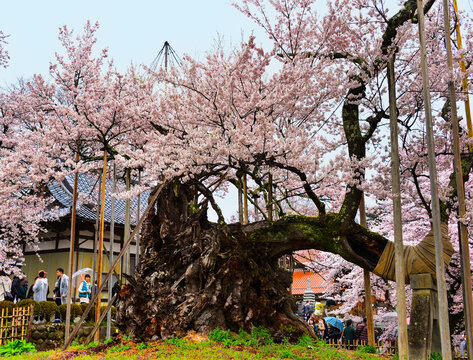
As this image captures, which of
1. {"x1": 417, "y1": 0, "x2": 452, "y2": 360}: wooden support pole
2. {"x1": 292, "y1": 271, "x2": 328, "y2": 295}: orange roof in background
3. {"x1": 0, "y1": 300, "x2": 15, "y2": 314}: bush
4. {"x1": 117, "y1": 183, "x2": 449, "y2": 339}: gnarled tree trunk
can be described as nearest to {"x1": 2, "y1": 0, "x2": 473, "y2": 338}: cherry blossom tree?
{"x1": 117, "y1": 183, "x2": 449, "y2": 339}: gnarled tree trunk

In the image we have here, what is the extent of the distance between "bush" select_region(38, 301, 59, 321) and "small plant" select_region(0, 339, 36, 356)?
3094mm

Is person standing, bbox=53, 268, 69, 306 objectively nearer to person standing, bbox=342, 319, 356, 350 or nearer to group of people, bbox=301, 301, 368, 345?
group of people, bbox=301, 301, 368, 345

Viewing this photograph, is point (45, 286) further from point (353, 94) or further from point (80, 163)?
point (353, 94)

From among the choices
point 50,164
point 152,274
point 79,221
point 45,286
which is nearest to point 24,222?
point 79,221

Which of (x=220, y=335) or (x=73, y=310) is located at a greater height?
(x=220, y=335)

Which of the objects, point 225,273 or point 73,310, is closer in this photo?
point 225,273

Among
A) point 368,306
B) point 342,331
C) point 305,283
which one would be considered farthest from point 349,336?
point 305,283

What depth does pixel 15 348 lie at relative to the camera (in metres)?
10.2

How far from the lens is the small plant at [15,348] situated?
999 cm

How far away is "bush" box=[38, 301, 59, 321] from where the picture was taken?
539 inches

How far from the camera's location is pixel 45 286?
14.6 meters

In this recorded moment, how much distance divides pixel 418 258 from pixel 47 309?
1099 cm

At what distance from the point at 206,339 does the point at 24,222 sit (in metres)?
12.7

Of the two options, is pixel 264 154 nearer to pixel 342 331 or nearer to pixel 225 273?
pixel 225 273
